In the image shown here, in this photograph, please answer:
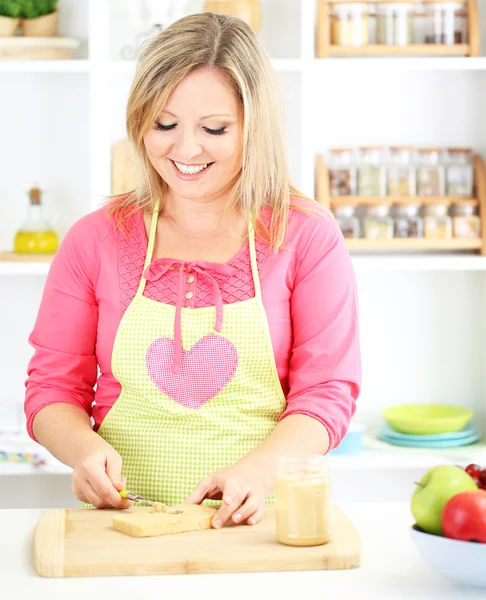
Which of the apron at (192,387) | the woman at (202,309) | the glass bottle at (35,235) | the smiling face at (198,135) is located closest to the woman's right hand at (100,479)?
the woman at (202,309)

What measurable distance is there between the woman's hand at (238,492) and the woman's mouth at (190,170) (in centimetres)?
50

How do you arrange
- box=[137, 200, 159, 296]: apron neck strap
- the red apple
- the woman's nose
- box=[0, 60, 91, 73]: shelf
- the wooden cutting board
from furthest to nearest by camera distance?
box=[0, 60, 91, 73]: shelf, box=[137, 200, 159, 296]: apron neck strap, the woman's nose, the wooden cutting board, the red apple

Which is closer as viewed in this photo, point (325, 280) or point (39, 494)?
point (325, 280)

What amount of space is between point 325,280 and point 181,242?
0.28m

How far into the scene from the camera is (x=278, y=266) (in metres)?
1.81

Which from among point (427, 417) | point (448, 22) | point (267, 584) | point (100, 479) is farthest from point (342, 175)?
point (267, 584)

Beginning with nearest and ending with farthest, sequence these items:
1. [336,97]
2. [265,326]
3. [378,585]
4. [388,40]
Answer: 1. [378,585]
2. [265,326]
3. [388,40]
4. [336,97]

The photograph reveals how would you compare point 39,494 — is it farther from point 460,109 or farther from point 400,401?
point 460,109

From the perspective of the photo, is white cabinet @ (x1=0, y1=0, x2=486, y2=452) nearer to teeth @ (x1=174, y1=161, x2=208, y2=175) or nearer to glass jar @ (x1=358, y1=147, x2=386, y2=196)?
glass jar @ (x1=358, y1=147, x2=386, y2=196)

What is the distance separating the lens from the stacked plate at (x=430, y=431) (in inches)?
124

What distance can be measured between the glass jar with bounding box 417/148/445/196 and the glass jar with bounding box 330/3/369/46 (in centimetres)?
41

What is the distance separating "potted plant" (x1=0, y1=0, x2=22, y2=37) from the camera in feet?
10.2

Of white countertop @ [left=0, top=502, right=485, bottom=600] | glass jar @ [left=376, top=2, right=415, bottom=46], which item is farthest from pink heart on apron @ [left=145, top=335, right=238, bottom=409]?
glass jar @ [left=376, top=2, right=415, bottom=46]

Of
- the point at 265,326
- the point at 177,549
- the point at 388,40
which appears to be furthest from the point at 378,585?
the point at 388,40
